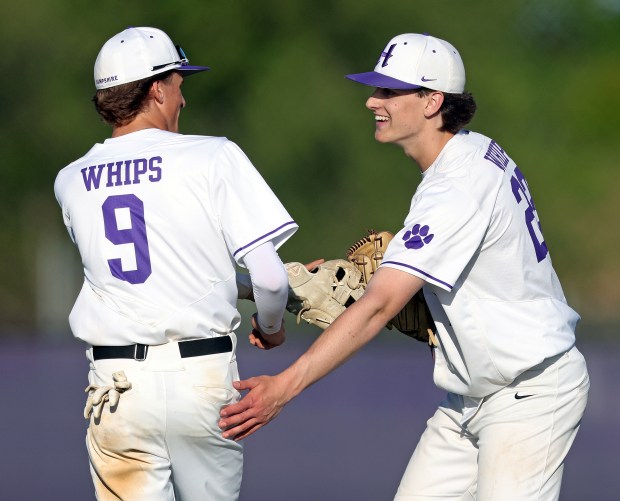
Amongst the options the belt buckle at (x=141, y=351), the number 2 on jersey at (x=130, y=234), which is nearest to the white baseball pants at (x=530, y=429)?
the belt buckle at (x=141, y=351)

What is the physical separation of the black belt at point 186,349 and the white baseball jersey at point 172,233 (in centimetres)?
3

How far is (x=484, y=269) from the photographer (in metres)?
4.64

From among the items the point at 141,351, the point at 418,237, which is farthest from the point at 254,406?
the point at 418,237

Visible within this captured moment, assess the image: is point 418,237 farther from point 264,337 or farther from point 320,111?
point 320,111

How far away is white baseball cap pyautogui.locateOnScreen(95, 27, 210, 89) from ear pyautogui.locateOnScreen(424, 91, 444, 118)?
1.01 m

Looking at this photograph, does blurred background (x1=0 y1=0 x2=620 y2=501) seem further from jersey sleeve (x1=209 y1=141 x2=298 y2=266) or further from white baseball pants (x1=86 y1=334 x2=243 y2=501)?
jersey sleeve (x1=209 y1=141 x2=298 y2=266)

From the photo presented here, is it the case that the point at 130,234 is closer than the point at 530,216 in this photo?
Yes

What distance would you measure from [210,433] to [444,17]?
18.4m

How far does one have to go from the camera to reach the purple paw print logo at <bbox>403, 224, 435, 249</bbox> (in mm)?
4438

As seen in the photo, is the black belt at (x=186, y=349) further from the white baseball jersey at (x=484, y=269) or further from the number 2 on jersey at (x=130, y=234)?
the white baseball jersey at (x=484, y=269)

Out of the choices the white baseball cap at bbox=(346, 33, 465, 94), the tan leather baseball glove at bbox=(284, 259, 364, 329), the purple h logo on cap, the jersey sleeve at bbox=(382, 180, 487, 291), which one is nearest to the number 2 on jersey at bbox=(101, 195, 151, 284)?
the jersey sleeve at bbox=(382, 180, 487, 291)

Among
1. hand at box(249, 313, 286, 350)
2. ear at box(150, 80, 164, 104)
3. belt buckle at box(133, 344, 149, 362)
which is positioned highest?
ear at box(150, 80, 164, 104)

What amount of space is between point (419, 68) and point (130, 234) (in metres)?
1.35

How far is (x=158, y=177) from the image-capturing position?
4457 millimetres
